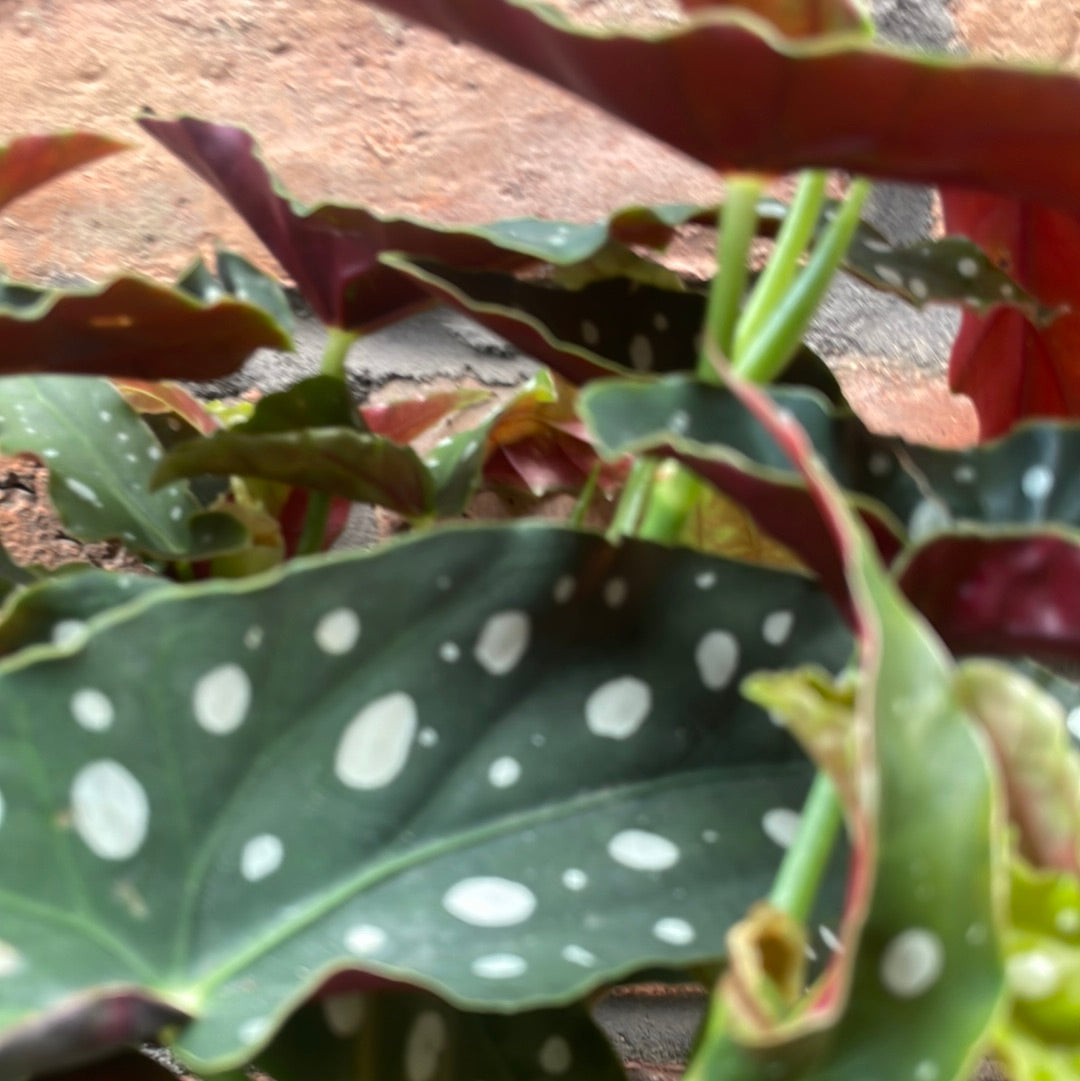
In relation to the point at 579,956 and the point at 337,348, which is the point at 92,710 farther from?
the point at 337,348

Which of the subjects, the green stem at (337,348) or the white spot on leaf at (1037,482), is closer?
the white spot on leaf at (1037,482)

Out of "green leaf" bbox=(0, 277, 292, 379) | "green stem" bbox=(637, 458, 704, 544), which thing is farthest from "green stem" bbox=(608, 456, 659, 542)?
"green leaf" bbox=(0, 277, 292, 379)

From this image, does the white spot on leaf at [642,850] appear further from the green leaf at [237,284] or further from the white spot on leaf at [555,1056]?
the green leaf at [237,284]

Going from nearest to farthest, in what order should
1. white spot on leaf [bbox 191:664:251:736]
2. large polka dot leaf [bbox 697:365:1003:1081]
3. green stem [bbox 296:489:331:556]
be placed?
large polka dot leaf [bbox 697:365:1003:1081] → white spot on leaf [bbox 191:664:251:736] → green stem [bbox 296:489:331:556]

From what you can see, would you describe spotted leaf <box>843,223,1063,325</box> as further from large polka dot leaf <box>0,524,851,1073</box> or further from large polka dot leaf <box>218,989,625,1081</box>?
large polka dot leaf <box>218,989,625,1081</box>

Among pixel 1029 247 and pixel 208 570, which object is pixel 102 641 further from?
pixel 1029 247

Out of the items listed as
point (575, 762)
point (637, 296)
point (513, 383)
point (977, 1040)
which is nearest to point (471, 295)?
point (637, 296)

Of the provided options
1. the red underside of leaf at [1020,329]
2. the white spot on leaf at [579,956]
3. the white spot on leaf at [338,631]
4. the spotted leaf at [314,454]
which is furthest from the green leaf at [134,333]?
the red underside of leaf at [1020,329]
